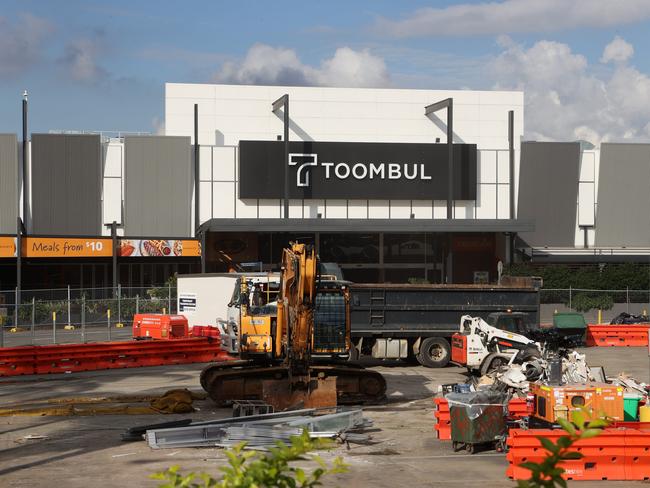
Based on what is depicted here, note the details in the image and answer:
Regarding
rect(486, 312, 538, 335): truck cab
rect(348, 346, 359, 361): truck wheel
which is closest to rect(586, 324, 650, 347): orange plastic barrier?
rect(486, 312, 538, 335): truck cab

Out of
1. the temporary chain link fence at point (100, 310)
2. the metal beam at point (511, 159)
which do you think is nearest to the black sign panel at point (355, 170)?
the metal beam at point (511, 159)

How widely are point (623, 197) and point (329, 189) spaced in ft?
66.6

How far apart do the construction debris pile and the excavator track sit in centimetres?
266

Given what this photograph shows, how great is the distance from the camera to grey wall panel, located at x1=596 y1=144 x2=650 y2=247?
6569cm

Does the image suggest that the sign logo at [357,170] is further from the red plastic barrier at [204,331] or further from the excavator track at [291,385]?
the excavator track at [291,385]

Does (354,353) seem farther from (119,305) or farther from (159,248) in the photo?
(159,248)

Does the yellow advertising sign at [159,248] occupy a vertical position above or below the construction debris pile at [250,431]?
above

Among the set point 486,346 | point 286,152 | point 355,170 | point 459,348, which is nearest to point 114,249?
point 286,152

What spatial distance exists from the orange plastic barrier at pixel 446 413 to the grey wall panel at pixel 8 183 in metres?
46.8

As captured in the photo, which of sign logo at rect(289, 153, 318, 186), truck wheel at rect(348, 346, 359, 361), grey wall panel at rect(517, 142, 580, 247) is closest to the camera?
truck wheel at rect(348, 346, 359, 361)

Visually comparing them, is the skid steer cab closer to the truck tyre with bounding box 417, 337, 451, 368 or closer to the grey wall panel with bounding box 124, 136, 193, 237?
the truck tyre with bounding box 417, 337, 451, 368

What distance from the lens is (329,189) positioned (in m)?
63.6

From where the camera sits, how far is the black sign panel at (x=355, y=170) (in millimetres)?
63031

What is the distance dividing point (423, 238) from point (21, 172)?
26.9 metres
